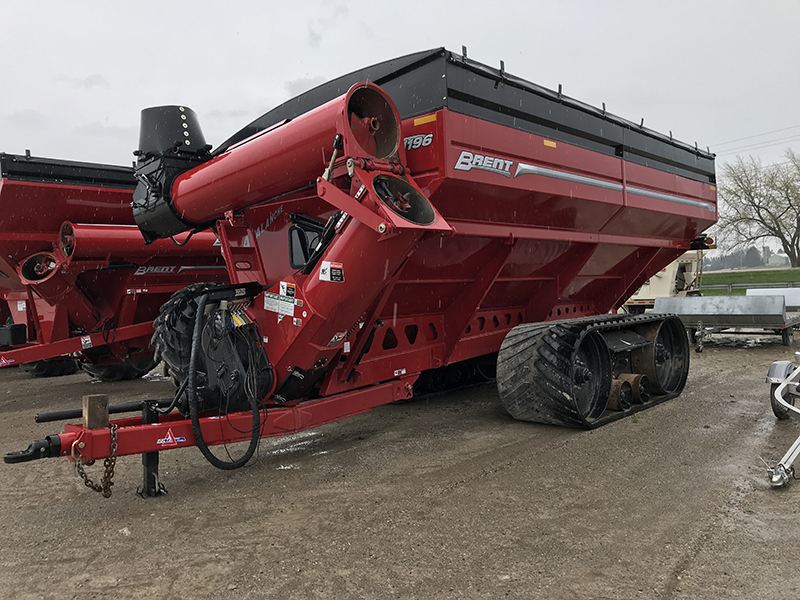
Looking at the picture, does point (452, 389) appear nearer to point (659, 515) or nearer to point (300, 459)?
point (300, 459)

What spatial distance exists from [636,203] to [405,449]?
10.8ft

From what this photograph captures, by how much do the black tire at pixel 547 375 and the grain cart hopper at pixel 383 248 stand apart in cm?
2

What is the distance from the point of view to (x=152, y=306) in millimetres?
7430

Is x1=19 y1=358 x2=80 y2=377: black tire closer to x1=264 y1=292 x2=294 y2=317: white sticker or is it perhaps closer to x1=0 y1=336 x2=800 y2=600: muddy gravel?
x1=0 y1=336 x2=800 y2=600: muddy gravel

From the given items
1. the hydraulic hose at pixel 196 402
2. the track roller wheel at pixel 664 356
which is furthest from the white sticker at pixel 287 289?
the track roller wheel at pixel 664 356

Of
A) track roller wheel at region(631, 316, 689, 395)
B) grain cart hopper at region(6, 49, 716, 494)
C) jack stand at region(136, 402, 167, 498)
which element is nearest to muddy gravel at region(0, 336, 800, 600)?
jack stand at region(136, 402, 167, 498)

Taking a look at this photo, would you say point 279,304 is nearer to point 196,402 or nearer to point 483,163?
point 196,402

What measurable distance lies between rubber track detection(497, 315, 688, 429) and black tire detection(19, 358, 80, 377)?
713 cm

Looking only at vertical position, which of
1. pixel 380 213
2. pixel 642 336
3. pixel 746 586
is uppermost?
pixel 380 213

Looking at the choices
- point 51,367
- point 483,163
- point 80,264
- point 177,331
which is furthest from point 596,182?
point 51,367

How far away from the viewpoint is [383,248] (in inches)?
143

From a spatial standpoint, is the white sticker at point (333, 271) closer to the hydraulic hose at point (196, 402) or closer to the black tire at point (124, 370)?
the hydraulic hose at point (196, 402)

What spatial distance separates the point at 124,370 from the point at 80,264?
2.72 metres

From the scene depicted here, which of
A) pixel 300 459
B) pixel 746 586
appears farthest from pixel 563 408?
pixel 746 586
